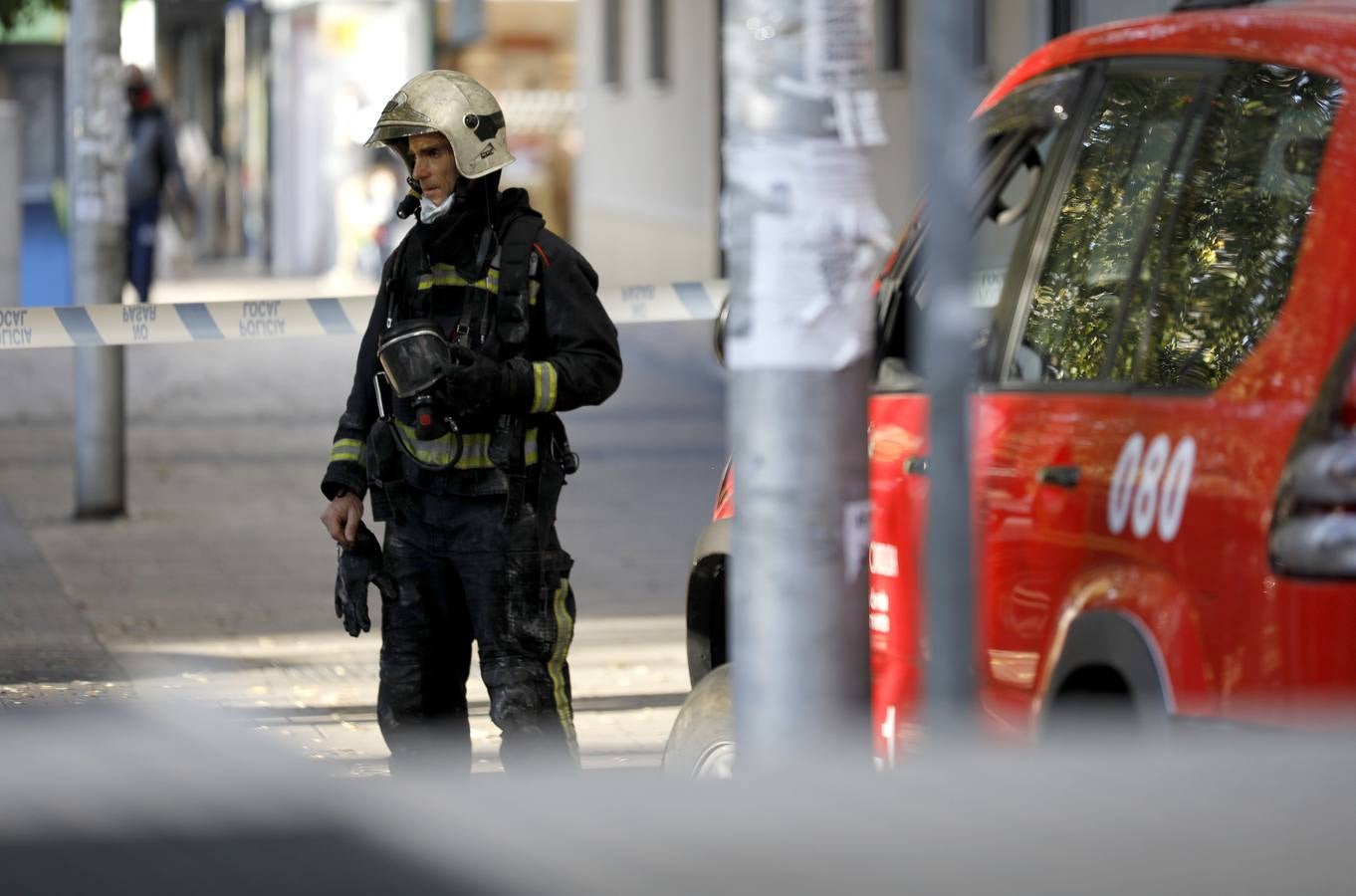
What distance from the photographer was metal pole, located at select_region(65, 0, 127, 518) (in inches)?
454

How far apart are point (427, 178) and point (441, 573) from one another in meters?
0.86

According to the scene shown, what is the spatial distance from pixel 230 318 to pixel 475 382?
3.68 metres

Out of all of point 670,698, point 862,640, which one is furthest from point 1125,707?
point 670,698

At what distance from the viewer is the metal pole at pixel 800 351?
3572 mm

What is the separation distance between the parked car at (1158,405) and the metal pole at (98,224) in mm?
6890

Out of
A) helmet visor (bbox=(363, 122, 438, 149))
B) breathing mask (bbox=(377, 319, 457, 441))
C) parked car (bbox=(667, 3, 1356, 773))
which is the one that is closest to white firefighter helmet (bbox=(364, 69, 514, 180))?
helmet visor (bbox=(363, 122, 438, 149))

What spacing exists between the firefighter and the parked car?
0.52 metres

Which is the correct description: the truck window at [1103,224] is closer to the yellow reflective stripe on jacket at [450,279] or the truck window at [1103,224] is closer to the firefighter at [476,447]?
the firefighter at [476,447]

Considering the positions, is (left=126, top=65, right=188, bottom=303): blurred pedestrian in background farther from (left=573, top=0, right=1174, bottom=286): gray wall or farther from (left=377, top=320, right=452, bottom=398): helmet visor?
(left=377, top=320, right=452, bottom=398): helmet visor

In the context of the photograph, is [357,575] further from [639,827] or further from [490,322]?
[639,827]

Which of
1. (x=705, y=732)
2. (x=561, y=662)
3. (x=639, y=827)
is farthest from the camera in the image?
(x=561, y=662)

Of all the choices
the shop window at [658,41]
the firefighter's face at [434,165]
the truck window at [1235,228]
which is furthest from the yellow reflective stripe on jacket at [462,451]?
the shop window at [658,41]

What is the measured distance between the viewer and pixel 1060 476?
4.32 metres

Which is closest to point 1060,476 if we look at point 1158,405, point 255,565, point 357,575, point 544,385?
point 1158,405
